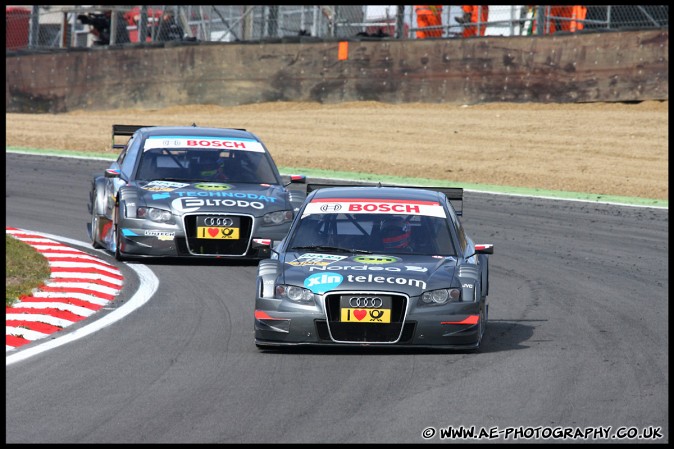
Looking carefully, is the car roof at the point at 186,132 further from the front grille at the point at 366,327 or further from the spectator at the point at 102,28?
the spectator at the point at 102,28

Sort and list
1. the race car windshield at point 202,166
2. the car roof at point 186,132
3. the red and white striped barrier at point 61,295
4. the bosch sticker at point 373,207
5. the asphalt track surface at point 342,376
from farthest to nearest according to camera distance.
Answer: the car roof at point 186,132
the race car windshield at point 202,166
the bosch sticker at point 373,207
the red and white striped barrier at point 61,295
the asphalt track surface at point 342,376

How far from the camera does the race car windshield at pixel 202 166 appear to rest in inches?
581

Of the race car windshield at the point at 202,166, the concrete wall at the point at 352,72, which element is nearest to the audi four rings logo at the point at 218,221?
the race car windshield at the point at 202,166

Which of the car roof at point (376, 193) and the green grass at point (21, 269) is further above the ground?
the car roof at point (376, 193)

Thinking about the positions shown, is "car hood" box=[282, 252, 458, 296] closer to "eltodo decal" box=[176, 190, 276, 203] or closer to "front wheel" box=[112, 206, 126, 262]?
"eltodo decal" box=[176, 190, 276, 203]

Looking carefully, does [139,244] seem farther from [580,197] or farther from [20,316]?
[580,197]

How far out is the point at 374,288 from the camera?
9156 millimetres

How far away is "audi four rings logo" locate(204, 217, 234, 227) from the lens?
13758mm

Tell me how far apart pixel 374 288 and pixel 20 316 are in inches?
123

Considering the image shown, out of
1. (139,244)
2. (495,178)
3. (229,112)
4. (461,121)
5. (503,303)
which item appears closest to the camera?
(503,303)

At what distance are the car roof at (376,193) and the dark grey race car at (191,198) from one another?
261cm

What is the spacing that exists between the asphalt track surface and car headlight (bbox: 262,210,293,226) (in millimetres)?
532

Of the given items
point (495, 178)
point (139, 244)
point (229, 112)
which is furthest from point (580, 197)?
point (229, 112)

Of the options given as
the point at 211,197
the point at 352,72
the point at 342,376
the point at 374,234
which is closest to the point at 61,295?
the point at 211,197
